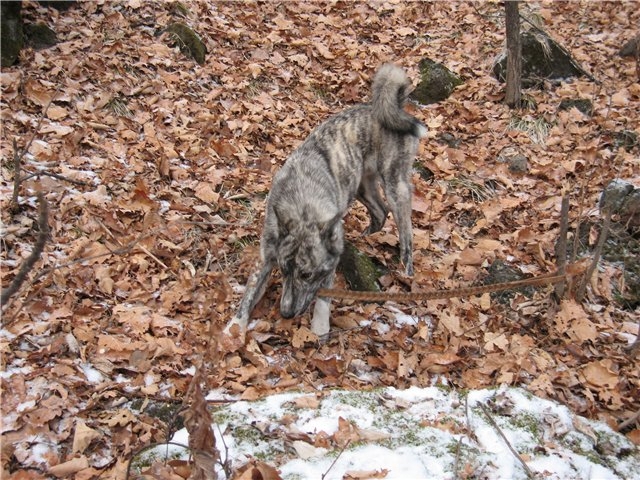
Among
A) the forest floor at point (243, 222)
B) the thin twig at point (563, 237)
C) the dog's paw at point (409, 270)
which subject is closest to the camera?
the forest floor at point (243, 222)

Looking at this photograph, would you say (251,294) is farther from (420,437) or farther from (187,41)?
(187,41)

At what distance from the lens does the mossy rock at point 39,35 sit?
23.7ft

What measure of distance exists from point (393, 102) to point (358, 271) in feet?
5.56

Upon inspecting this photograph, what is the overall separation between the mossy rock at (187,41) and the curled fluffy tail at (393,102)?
12.6 feet

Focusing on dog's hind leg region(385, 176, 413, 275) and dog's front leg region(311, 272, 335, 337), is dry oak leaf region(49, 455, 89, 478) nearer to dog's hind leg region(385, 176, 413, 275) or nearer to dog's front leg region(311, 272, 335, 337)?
dog's front leg region(311, 272, 335, 337)

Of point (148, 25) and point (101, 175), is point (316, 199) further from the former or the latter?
point (148, 25)

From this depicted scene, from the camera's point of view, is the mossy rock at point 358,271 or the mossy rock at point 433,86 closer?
the mossy rock at point 358,271

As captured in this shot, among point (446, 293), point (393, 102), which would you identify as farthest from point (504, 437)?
point (393, 102)

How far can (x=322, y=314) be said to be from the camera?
4.61 meters

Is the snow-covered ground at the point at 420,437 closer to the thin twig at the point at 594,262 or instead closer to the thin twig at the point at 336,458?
the thin twig at the point at 336,458

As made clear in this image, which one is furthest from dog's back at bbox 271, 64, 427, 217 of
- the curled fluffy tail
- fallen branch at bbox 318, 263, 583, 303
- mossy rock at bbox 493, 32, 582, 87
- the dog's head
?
mossy rock at bbox 493, 32, 582, 87

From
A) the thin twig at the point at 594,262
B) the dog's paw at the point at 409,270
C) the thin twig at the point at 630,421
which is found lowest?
A: the thin twig at the point at 630,421

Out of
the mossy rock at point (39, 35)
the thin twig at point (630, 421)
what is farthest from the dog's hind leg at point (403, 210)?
the mossy rock at point (39, 35)

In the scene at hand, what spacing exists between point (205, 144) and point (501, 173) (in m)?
3.85
